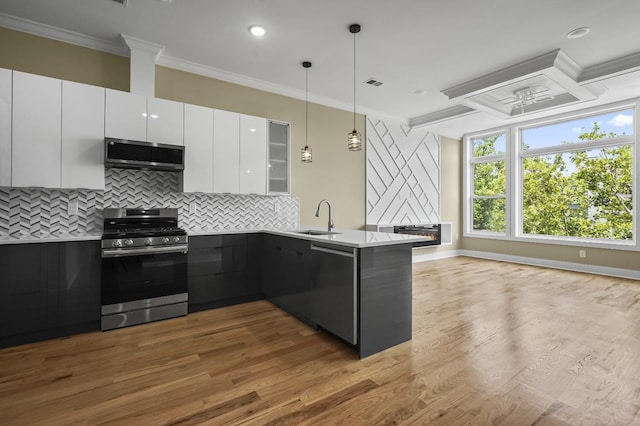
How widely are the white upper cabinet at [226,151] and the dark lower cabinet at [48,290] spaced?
54.4 inches

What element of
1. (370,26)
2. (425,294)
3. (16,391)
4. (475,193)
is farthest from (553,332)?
(475,193)

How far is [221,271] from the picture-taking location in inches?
141

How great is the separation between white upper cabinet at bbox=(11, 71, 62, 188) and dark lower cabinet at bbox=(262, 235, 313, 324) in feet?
7.07

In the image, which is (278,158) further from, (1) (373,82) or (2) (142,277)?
(2) (142,277)

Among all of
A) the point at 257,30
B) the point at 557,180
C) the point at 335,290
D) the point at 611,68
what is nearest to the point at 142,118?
the point at 257,30

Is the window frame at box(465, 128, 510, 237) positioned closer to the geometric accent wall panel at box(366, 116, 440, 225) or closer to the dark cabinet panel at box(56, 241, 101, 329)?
the geometric accent wall panel at box(366, 116, 440, 225)

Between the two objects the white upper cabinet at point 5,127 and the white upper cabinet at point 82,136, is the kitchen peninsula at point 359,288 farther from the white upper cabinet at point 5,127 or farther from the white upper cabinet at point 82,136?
the white upper cabinet at point 5,127

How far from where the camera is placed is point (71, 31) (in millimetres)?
3230

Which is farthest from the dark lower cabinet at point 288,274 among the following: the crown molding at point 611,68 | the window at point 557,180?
the window at point 557,180

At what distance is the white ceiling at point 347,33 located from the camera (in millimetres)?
2877

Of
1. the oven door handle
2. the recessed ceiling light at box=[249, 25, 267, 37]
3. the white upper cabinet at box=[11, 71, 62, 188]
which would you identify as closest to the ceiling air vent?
the recessed ceiling light at box=[249, 25, 267, 37]

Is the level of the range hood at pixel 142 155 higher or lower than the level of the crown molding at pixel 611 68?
lower

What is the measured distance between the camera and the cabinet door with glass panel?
411 cm

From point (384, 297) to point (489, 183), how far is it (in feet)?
19.7
